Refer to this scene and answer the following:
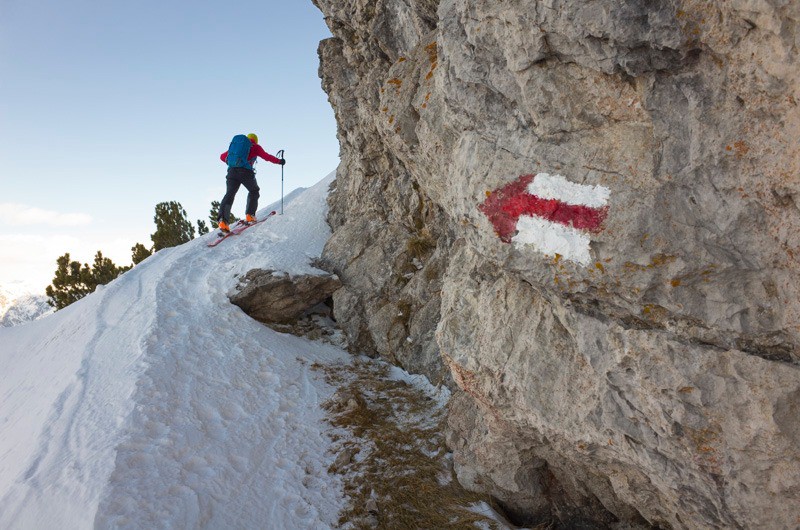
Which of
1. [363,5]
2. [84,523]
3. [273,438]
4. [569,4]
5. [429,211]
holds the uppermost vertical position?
[363,5]

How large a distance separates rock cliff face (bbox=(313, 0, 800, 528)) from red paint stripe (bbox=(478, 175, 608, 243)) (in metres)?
0.02

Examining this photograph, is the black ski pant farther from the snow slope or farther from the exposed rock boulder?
the exposed rock boulder

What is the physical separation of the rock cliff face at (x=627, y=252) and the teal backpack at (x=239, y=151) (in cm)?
1193

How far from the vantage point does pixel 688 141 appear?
4.32m

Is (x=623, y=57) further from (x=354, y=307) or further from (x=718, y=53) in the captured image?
(x=354, y=307)

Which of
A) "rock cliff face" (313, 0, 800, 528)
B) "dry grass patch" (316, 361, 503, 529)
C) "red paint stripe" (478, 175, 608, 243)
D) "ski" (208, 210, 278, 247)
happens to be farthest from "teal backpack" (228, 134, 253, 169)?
"red paint stripe" (478, 175, 608, 243)

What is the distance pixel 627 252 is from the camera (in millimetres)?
4570

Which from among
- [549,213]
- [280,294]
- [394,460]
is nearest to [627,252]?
[549,213]

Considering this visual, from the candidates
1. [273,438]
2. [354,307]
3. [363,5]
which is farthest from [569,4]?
[363,5]

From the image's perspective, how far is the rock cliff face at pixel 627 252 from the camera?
→ 4.01 meters

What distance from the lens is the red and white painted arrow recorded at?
482 cm

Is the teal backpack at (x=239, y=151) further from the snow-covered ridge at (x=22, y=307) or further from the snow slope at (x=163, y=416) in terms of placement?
the snow-covered ridge at (x=22, y=307)

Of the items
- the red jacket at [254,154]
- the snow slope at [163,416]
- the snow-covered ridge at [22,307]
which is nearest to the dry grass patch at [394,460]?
the snow slope at [163,416]

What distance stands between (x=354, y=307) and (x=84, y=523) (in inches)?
312
